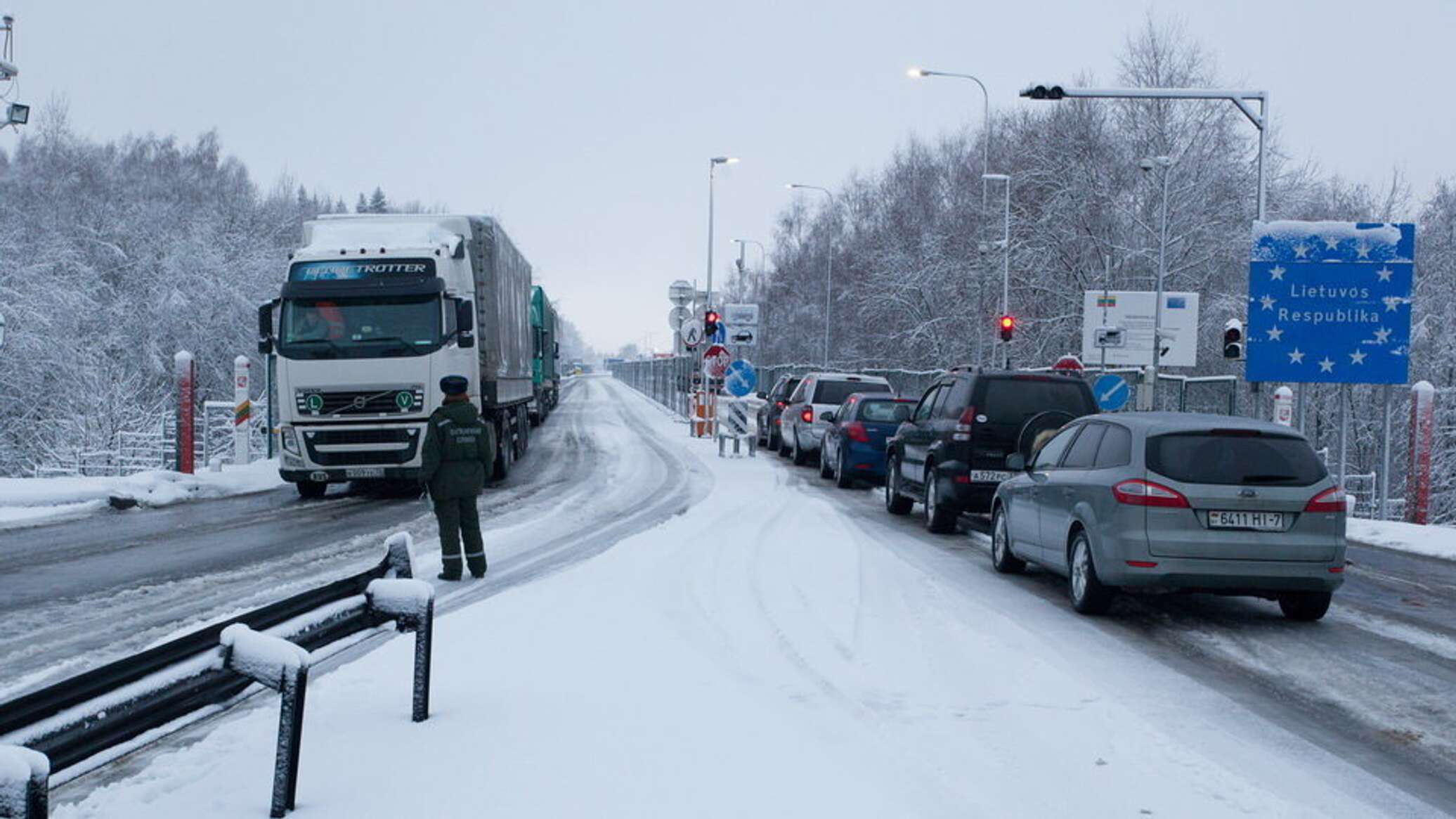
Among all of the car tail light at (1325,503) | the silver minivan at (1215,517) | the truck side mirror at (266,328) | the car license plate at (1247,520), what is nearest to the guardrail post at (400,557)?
the silver minivan at (1215,517)

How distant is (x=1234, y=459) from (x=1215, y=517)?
0.47 metres

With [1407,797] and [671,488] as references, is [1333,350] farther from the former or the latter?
[1407,797]

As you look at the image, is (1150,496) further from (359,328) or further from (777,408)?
(777,408)

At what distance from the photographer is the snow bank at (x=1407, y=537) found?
14.6 meters

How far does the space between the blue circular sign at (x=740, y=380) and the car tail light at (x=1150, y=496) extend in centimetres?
1908

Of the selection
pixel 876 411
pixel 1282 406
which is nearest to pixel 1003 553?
pixel 876 411

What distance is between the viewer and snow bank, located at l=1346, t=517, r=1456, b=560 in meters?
14.6

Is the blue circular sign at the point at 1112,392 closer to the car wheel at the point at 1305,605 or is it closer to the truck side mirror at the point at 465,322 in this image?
the truck side mirror at the point at 465,322

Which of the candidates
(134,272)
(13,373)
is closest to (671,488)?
(13,373)

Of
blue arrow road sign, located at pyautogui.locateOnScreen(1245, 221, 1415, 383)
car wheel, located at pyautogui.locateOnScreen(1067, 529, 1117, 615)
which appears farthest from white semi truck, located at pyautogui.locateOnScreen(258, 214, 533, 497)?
blue arrow road sign, located at pyautogui.locateOnScreen(1245, 221, 1415, 383)

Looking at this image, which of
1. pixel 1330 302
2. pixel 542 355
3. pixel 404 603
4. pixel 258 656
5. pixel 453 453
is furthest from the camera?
pixel 542 355

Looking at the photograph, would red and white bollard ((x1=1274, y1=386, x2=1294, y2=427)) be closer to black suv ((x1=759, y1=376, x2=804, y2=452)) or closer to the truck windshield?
black suv ((x1=759, y1=376, x2=804, y2=452))

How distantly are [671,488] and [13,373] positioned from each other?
2720cm

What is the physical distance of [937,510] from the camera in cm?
1476
